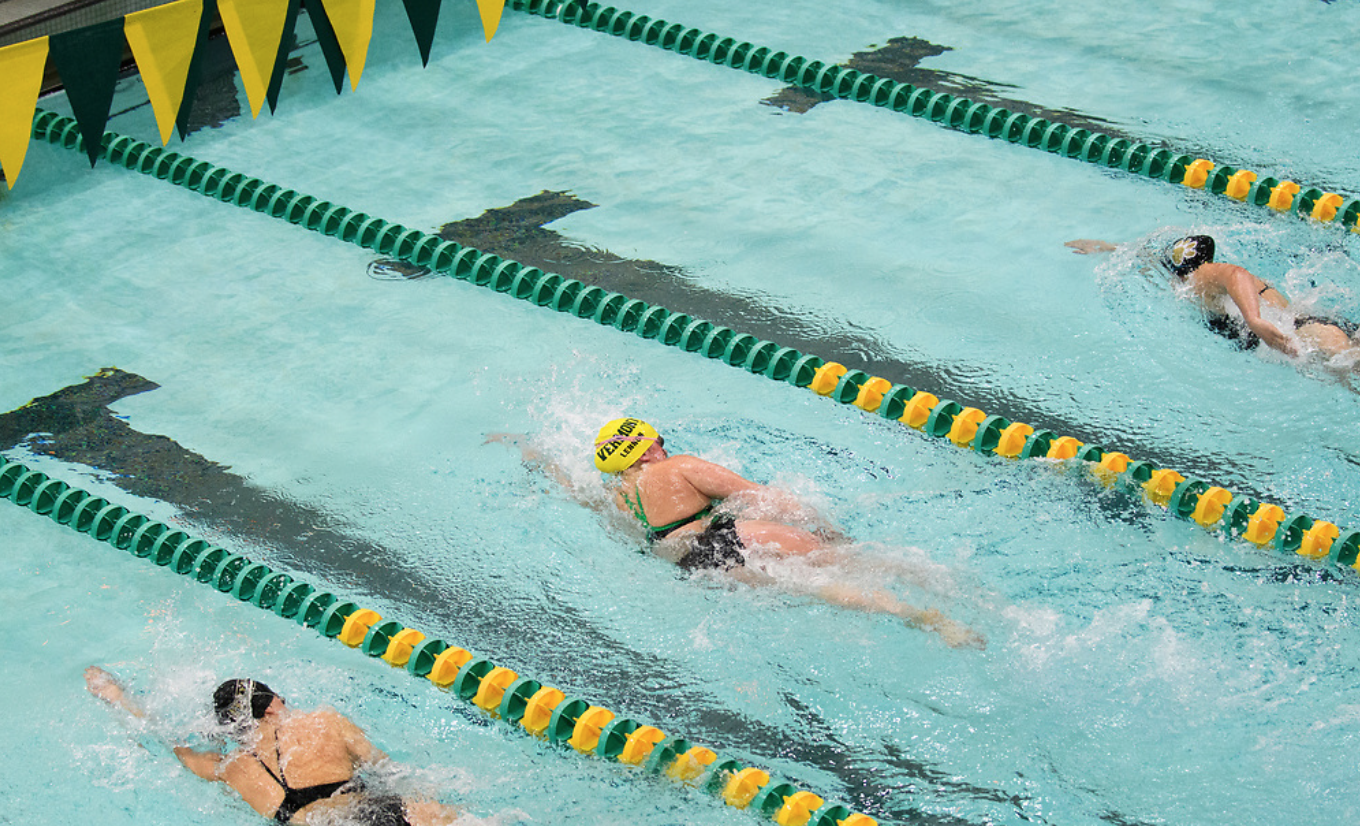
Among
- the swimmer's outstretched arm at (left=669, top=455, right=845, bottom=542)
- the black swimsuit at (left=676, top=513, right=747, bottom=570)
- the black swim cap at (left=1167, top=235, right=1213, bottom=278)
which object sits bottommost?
the black swimsuit at (left=676, top=513, right=747, bottom=570)

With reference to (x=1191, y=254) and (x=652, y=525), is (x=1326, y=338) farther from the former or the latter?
(x=652, y=525)

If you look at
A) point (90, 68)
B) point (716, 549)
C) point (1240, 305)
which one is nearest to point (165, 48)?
point (90, 68)

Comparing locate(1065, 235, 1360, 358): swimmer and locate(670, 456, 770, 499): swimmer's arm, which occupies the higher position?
locate(1065, 235, 1360, 358): swimmer

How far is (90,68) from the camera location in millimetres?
5336

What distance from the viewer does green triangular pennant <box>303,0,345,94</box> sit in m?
5.85

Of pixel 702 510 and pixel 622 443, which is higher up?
pixel 622 443

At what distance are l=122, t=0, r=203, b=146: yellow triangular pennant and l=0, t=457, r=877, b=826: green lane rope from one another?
1.67 m

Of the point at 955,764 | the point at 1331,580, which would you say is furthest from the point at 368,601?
the point at 1331,580

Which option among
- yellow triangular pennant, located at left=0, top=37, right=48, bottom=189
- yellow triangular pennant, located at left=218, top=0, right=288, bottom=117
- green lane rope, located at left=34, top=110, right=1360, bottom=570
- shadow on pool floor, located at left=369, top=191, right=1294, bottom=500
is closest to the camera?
green lane rope, located at left=34, top=110, right=1360, bottom=570

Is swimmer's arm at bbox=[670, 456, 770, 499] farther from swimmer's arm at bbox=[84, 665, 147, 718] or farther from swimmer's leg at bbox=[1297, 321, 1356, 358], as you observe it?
swimmer's leg at bbox=[1297, 321, 1356, 358]

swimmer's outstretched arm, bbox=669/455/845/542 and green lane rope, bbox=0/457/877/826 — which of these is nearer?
green lane rope, bbox=0/457/877/826

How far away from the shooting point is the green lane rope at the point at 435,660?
11.8 feet

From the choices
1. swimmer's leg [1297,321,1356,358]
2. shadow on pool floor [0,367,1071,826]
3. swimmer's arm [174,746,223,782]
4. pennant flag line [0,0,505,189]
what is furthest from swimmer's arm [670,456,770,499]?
pennant flag line [0,0,505,189]

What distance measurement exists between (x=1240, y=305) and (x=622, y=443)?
8.07 feet
